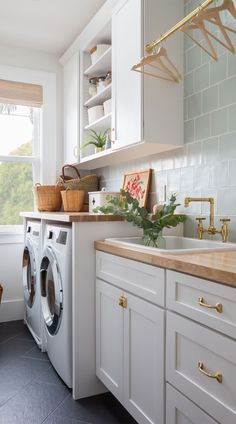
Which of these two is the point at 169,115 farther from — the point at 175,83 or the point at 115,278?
the point at 115,278

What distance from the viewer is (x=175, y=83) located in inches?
85.2

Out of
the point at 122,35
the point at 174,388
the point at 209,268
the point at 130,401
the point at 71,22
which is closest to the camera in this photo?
the point at 209,268

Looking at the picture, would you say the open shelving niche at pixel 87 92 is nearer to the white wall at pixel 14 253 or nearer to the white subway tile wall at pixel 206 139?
the white wall at pixel 14 253

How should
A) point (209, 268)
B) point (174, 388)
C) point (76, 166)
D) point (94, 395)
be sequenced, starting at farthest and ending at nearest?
point (76, 166), point (94, 395), point (174, 388), point (209, 268)

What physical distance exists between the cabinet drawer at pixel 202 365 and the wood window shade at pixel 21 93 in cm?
269

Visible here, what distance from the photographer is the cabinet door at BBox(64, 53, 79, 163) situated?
3141mm

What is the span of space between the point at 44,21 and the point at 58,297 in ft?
7.10

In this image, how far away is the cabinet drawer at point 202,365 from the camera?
105 centimetres

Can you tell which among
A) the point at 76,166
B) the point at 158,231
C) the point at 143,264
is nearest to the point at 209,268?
the point at 143,264

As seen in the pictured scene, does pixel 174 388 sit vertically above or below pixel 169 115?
below

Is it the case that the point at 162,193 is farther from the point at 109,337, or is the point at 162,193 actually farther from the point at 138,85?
the point at 109,337

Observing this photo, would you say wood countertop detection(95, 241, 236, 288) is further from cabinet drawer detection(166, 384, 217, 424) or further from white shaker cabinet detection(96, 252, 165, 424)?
cabinet drawer detection(166, 384, 217, 424)

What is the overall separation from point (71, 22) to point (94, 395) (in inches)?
107

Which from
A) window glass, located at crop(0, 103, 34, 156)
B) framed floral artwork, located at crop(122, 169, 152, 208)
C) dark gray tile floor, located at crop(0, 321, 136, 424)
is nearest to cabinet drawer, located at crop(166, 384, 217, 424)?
dark gray tile floor, located at crop(0, 321, 136, 424)
